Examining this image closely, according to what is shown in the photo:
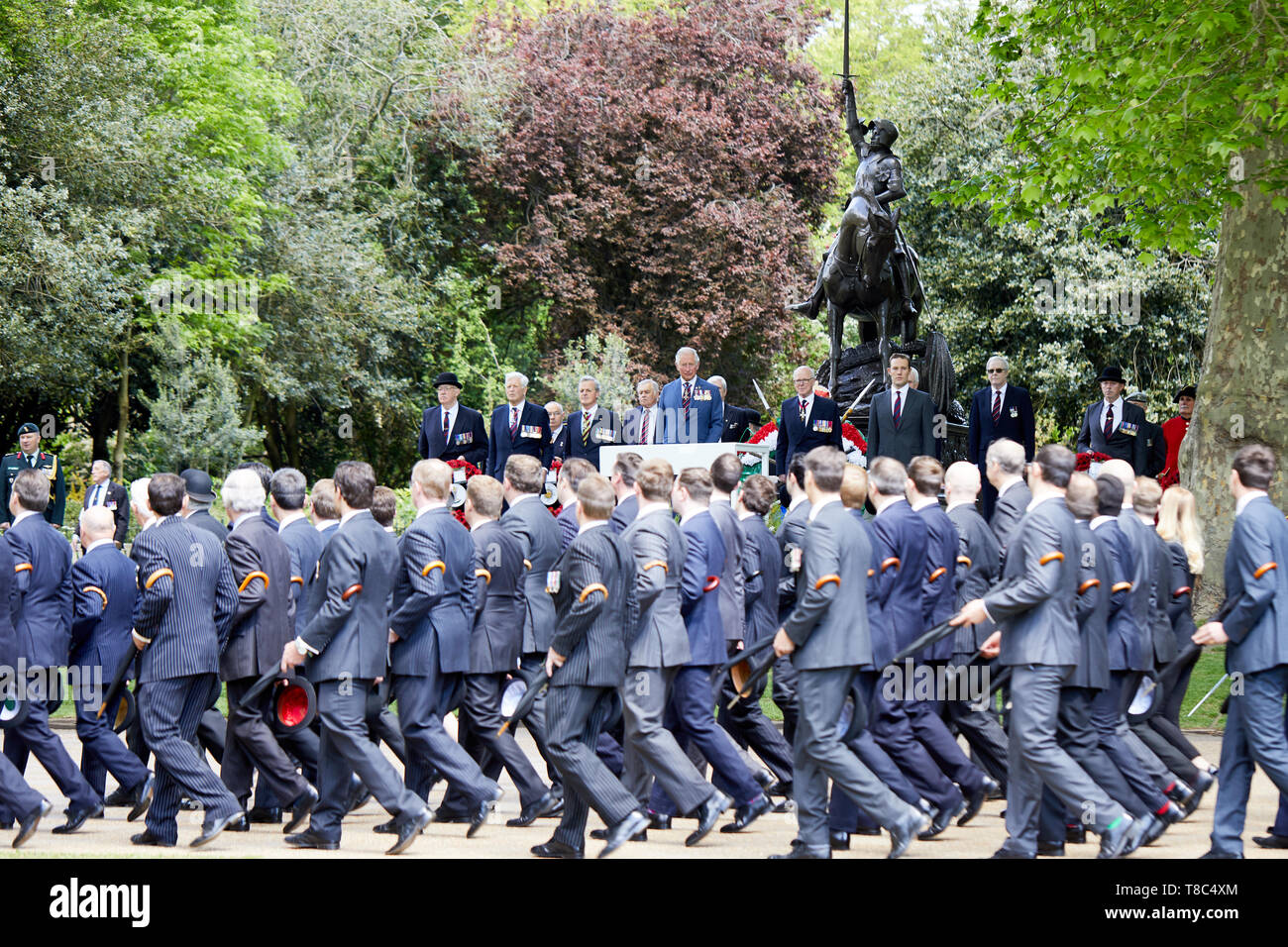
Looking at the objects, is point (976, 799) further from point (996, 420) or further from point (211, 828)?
point (996, 420)

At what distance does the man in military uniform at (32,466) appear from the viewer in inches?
762

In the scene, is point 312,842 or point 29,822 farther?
point 312,842

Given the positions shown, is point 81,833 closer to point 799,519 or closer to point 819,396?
point 799,519

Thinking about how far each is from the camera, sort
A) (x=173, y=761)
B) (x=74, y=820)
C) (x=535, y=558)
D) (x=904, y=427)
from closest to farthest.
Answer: (x=173, y=761) → (x=74, y=820) → (x=535, y=558) → (x=904, y=427)

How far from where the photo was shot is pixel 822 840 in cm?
770

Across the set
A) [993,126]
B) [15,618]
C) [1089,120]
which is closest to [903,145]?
[993,126]

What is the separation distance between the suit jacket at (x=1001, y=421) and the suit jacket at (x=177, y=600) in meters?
10.2

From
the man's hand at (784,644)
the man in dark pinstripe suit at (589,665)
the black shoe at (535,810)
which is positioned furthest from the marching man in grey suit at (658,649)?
the black shoe at (535,810)

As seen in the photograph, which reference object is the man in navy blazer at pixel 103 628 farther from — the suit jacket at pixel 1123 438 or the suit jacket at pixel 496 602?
the suit jacket at pixel 1123 438

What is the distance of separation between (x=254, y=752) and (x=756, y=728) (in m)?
3.15

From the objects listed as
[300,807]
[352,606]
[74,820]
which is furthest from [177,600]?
[74,820]

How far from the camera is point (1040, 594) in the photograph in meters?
7.55

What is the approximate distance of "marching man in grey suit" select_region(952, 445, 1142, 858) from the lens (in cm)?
751

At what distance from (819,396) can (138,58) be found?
15.1 meters
